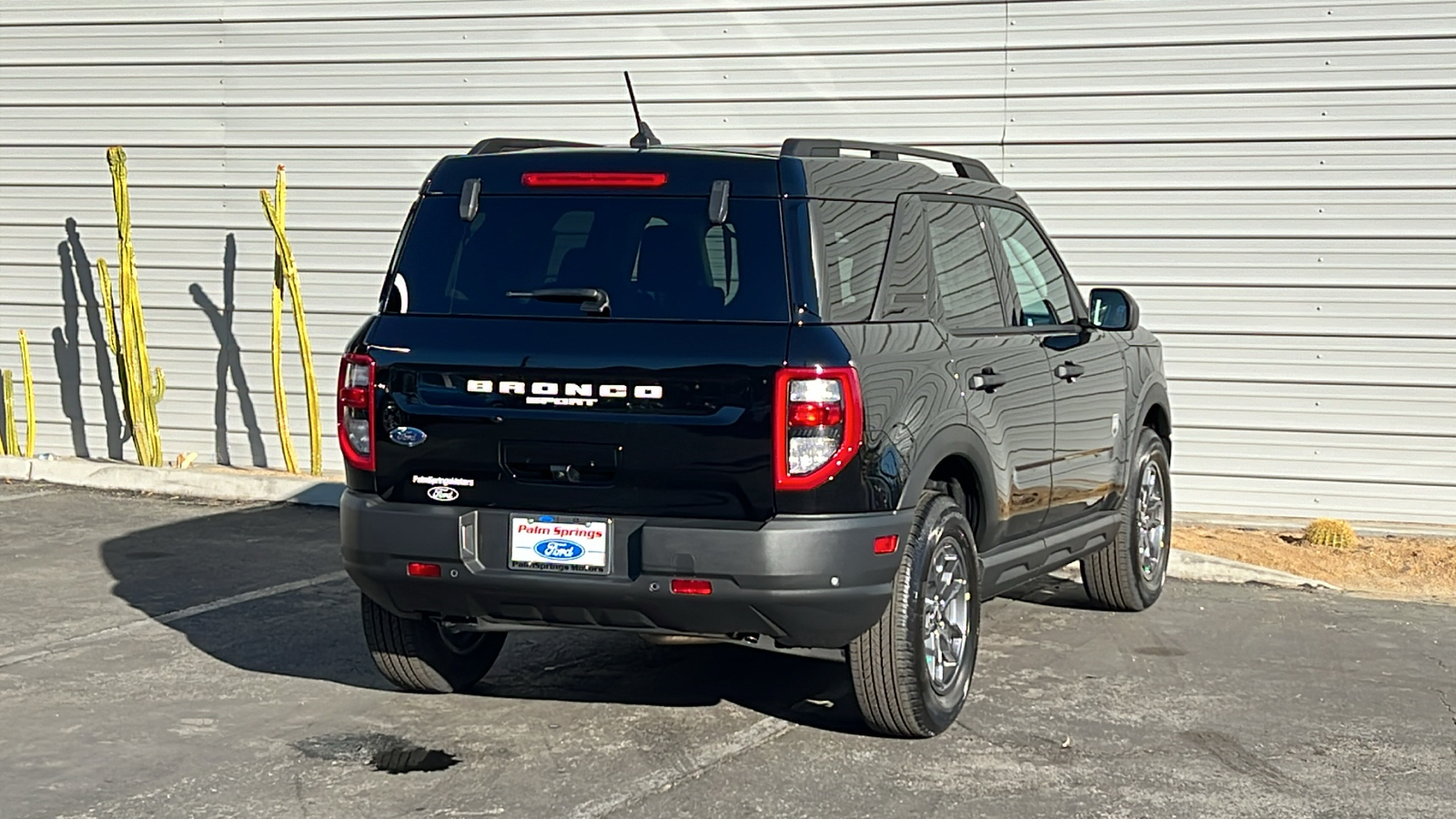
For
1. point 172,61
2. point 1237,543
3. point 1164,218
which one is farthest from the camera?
point 172,61

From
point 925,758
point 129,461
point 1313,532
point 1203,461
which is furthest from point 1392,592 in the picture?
point 129,461

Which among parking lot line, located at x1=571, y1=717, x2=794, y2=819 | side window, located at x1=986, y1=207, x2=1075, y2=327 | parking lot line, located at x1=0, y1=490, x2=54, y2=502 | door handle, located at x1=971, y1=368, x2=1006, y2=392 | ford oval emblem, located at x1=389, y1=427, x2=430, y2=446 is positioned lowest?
parking lot line, located at x1=0, y1=490, x2=54, y2=502

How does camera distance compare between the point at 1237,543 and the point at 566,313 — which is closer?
the point at 566,313

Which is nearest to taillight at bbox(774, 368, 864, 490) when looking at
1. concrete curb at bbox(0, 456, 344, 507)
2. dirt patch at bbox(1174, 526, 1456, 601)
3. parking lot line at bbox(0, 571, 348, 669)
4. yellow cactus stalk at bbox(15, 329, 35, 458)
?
parking lot line at bbox(0, 571, 348, 669)

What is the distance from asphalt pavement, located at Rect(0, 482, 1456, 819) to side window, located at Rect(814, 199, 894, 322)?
1373mm

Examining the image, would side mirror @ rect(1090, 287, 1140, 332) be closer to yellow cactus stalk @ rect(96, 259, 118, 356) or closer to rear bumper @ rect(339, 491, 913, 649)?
rear bumper @ rect(339, 491, 913, 649)

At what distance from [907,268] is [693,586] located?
1.41 m

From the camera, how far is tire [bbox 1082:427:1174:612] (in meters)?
8.00

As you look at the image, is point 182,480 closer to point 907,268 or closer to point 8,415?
point 8,415

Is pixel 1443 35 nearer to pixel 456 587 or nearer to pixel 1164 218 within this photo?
pixel 1164 218

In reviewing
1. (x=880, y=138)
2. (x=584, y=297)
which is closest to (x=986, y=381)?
(x=584, y=297)

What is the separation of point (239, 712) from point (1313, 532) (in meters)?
6.19

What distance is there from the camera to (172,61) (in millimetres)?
12836

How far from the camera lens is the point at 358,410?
5.77 metres
